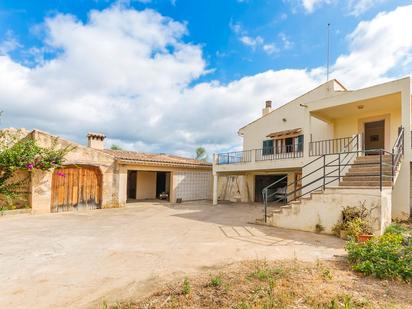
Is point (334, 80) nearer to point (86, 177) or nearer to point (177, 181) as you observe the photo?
point (177, 181)

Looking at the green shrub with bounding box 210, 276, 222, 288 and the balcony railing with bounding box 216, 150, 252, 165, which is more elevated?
the balcony railing with bounding box 216, 150, 252, 165

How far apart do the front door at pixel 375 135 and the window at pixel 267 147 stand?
5.46 m

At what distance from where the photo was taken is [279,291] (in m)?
3.53

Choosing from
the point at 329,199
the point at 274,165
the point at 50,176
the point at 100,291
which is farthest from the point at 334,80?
the point at 50,176

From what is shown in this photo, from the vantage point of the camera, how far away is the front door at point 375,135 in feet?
38.9

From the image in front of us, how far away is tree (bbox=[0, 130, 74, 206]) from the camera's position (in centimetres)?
1062

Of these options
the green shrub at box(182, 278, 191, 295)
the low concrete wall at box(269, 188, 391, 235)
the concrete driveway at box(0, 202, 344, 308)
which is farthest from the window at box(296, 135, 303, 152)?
the green shrub at box(182, 278, 191, 295)

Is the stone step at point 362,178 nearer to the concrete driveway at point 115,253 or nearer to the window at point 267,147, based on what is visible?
the concrete driveway at point 115,253

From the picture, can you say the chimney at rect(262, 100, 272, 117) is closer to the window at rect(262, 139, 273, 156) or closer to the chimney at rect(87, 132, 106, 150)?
the window at rect(262, 139, 273, 156)

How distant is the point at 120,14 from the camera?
865 centimetres

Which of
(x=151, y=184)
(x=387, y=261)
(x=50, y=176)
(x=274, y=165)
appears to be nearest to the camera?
(x=387, y=261)

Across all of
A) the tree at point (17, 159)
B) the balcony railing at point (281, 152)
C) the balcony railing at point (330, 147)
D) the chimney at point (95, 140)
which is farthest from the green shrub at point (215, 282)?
the chimney at point (95, 140)

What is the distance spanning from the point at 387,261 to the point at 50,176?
13.4 metres

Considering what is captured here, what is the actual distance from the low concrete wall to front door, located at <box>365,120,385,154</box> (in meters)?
5.73
